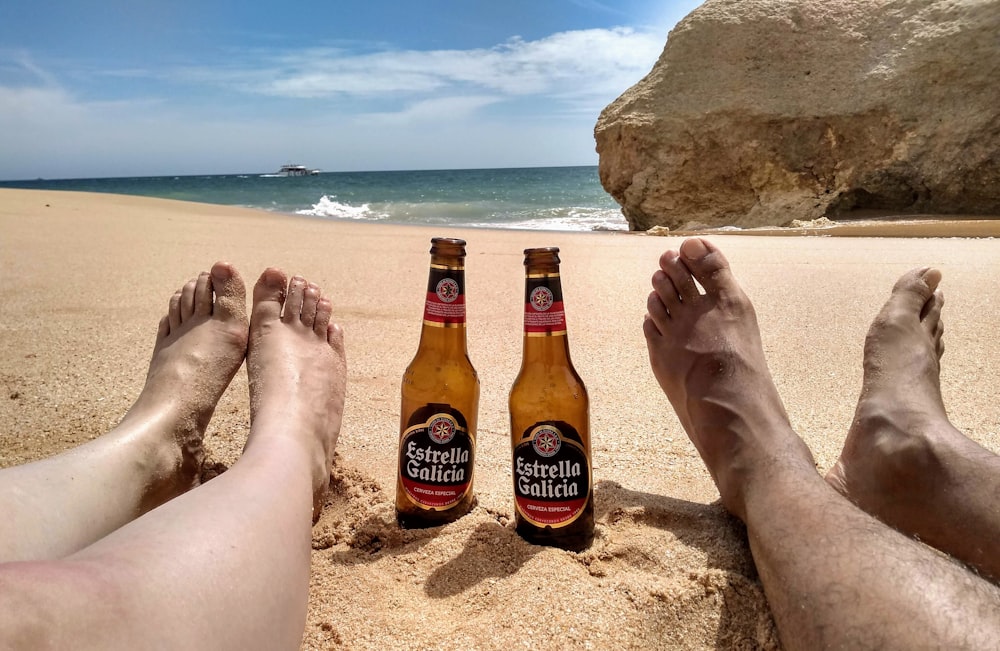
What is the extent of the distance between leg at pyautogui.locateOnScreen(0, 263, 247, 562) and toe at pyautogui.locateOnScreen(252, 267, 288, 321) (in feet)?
0.24

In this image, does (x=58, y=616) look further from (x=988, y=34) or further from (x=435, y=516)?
(x=988, y=34)

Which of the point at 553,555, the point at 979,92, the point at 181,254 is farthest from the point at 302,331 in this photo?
the point at 979,92

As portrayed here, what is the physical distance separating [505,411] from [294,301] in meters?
0.60

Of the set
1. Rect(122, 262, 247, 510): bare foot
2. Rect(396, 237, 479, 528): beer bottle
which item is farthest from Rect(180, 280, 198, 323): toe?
Rect(396, 237, 479, 528): beer bottle

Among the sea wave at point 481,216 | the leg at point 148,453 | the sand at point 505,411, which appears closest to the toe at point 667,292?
the sand at point 505,411

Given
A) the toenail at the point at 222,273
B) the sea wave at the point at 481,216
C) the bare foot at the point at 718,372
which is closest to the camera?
the bare foot at the point at 718,372

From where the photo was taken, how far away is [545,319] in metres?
1.07

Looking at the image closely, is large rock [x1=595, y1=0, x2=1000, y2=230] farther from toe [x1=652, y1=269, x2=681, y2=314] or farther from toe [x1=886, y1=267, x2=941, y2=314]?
toe [x1=652, y1=269, x2=681, y2=314]

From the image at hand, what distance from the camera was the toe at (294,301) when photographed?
1649mm

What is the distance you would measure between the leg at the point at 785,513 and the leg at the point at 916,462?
0.16 metres

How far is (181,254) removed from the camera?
174 inches

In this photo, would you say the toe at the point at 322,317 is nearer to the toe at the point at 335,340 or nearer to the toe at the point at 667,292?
the toe at the point at 335,340

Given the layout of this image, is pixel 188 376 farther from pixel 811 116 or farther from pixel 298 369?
pixel 811 116

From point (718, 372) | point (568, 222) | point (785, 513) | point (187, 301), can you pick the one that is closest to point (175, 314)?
point (187, 301)
